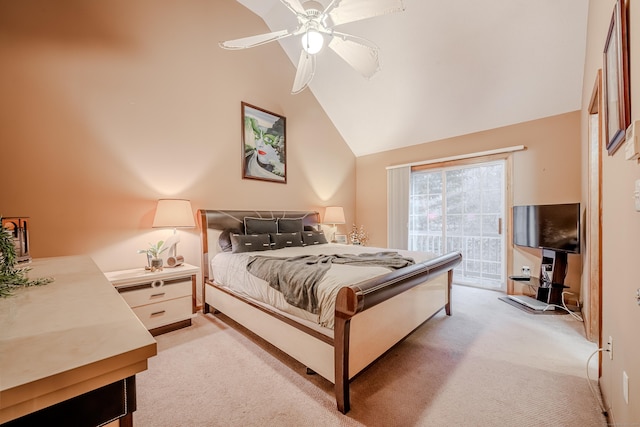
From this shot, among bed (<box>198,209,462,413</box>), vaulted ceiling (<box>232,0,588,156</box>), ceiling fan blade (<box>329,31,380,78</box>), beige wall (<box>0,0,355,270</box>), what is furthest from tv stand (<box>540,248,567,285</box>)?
beige wall (<box>0,0,355,270</box>)

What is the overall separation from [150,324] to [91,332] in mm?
2316

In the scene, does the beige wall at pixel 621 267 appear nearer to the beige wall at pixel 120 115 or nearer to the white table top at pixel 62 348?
the white table top at pixel 62 348

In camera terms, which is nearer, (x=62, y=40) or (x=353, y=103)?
(x=62, y=40)

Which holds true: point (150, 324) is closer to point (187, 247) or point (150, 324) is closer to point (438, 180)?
point (187, 247)

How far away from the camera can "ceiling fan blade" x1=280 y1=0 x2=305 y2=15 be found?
75.7 inches

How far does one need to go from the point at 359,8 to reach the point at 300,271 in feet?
6.53

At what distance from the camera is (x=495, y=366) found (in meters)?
2.03

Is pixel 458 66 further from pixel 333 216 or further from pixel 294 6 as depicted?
pixel 333 216

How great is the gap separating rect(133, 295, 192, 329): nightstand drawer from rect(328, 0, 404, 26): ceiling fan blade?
290cm

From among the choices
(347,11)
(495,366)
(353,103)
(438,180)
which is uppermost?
(353,103)

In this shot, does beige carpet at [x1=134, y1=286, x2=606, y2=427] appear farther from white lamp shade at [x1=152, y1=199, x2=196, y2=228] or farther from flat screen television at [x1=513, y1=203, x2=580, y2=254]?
white lamp shade at [x1=152, y1=199, x2=196, y2=228]

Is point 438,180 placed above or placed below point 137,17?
below

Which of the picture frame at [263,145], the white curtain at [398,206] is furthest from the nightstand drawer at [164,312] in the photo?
the white curtain at [398,206]

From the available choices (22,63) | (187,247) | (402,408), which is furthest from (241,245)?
(22,63)
